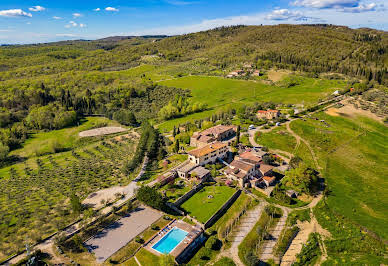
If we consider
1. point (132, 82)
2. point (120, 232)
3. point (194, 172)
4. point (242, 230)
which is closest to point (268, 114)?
point (194, 172)

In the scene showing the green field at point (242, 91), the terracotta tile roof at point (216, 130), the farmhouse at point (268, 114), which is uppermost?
the green field at point (242, 91)

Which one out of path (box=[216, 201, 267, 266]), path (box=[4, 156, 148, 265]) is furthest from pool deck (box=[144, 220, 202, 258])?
path (box=[4, 156, 148, 265])

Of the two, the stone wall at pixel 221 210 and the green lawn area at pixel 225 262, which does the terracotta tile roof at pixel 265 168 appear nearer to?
the stone wall at pixel 221 210

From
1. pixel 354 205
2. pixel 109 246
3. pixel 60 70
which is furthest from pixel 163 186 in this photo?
pixel 60 70

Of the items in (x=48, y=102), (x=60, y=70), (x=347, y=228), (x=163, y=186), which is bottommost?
(x=347, y=228)

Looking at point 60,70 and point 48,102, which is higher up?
point 60,70

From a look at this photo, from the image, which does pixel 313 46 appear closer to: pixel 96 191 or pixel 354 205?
pixel 354 205

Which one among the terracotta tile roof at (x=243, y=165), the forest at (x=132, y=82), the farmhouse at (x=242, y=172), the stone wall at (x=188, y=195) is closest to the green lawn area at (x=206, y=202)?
the stone wall at (x=188, y=195)
